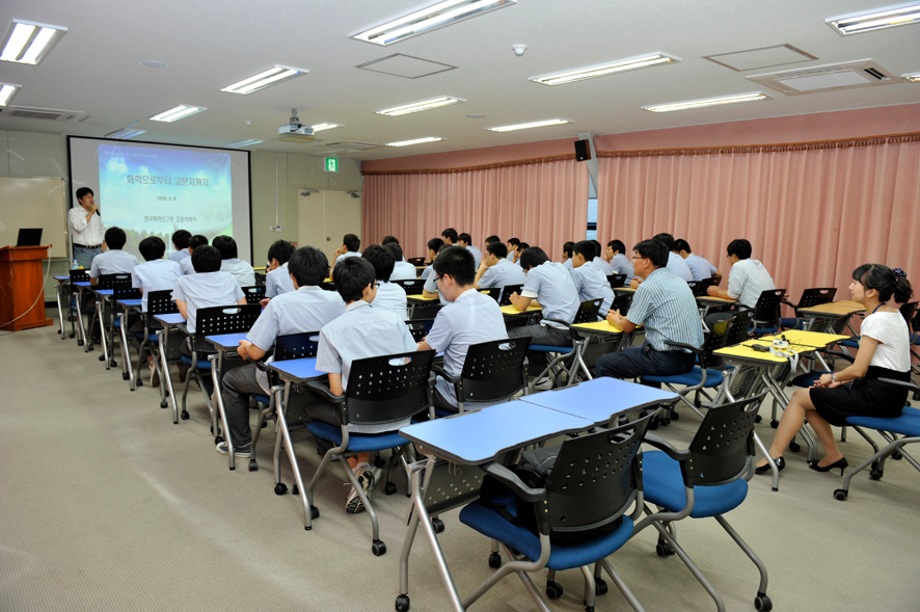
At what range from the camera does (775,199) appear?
25.6 feet

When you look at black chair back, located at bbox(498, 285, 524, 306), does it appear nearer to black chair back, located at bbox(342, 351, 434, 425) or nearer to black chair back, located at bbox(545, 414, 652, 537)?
black chair back, located at bbox(342, 351, 434, 425)

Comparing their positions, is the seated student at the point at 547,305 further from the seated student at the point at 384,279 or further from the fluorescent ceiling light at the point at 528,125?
the fluorescent ceiling light at the point at 528,125

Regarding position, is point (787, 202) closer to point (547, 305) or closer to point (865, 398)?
point (547, 305)

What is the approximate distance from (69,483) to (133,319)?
2536 mm

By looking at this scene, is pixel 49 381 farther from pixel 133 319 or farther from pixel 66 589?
pixel 66 589

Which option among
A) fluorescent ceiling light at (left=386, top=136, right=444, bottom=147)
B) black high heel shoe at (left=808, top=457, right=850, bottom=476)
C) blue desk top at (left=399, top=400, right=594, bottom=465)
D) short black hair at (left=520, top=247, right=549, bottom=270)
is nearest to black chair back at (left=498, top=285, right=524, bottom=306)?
short black hair at (left=520, top=247, right=549, bottom=270)

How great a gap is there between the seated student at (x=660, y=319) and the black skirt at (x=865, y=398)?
2.78 ft

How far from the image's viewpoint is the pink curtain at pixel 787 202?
688 centimetres

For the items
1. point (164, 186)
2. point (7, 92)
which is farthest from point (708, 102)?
point (164, 186)

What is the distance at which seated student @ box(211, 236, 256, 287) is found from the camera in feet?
18.1

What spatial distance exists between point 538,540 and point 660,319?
2594mm

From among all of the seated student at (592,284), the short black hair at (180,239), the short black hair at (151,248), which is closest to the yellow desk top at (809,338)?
the seated student at (592,284)

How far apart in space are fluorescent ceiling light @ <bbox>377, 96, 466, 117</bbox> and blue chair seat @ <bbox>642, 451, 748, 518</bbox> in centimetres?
528

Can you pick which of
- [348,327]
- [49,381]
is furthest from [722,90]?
[49,381]
